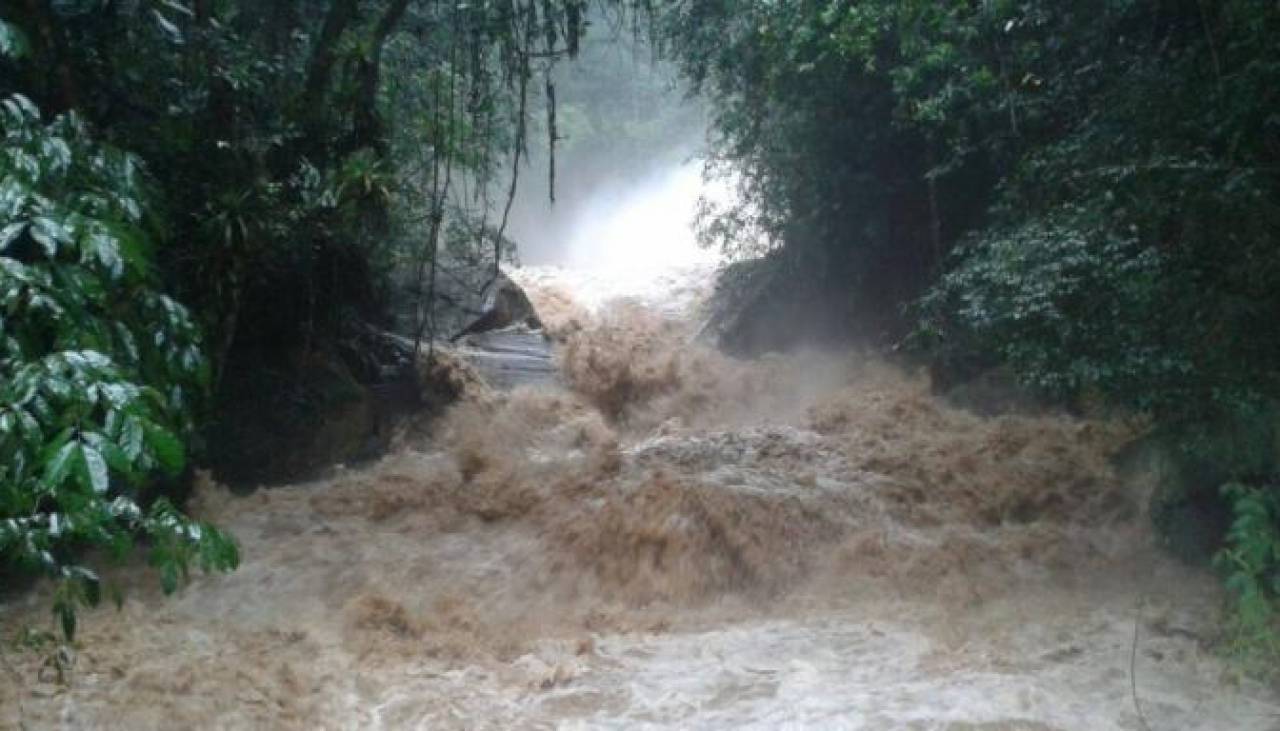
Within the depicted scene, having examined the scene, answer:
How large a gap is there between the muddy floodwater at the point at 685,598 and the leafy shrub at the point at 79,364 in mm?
1265

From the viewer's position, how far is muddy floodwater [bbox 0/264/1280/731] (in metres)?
4.66

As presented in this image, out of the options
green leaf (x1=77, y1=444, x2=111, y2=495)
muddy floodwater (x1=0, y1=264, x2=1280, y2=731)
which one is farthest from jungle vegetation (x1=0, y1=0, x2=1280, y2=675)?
muddy floodwater (x1=0, y1=264, x2=1280, y2=731)

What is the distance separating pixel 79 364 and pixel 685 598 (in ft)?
13.0

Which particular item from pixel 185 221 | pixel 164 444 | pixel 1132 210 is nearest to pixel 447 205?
pixel 185 221

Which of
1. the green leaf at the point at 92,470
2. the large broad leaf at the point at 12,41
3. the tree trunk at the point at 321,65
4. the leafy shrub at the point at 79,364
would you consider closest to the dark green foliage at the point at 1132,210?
the tree trunk at the point at 321,65

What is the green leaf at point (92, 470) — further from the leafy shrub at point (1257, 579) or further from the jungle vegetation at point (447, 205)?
the leafy shrub at point (1257, 579)

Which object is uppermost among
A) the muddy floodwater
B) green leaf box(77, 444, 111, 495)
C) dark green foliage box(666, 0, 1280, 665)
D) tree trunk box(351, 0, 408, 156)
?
tree trunk box(351, 0, 408, 156)

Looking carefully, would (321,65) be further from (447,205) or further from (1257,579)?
(1257,579)

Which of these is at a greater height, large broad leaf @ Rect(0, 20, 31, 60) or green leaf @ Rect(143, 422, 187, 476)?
large broad leaf @ Rect(0, 20, 31, 60)

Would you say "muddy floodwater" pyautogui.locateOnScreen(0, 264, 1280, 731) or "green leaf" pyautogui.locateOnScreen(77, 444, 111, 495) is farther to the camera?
"muddy floodwater" pyautogui.locateOnScreen(0, 264, 1280, 731)

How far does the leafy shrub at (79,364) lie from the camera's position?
2613mm

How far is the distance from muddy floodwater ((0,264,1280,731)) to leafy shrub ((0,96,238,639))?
1265 mm

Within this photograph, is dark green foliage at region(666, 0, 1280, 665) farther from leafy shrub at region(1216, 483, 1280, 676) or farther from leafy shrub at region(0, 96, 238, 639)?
leafy shrub at region(0, 96, 238, 639)

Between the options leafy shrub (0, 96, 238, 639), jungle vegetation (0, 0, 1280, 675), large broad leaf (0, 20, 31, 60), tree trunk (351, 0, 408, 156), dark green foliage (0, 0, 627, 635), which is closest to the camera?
leafy shrub (0, 96, 238, 639)
